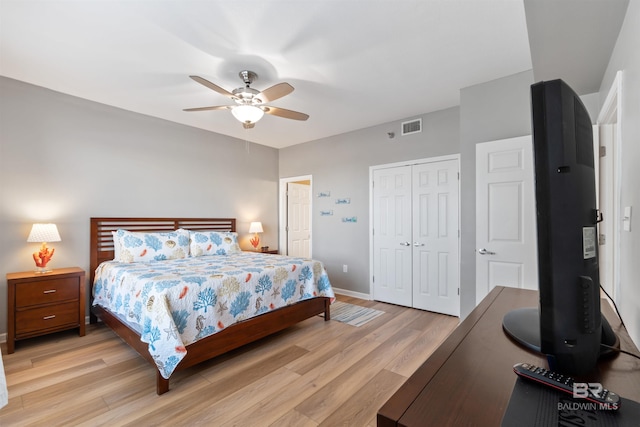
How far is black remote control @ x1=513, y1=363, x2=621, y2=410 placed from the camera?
0.56 m

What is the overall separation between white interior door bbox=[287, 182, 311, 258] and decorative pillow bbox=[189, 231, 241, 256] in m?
1.52

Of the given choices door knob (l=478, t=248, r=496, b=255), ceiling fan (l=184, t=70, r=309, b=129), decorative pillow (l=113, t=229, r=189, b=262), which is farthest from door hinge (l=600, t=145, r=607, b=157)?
decorative pillow (l=113, t=229, r=189, b=262)

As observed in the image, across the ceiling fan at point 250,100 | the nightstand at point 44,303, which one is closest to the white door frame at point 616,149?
the ceiling fan at point 250,100

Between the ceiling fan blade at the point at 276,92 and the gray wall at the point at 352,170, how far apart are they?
224 centimetres

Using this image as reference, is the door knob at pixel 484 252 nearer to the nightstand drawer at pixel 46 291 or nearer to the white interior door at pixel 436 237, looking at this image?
the white interior door at pixel 436 237

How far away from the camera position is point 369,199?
457 cm

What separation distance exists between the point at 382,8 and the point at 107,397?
10.9 ft

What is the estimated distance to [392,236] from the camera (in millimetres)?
4324

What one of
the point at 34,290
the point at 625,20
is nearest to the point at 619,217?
the point at 625,20

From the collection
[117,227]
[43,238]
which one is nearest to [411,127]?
[117,227]

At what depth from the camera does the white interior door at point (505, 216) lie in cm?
268

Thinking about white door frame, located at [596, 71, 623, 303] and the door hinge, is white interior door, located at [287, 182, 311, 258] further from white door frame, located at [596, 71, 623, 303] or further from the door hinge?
white door frame, located at [596, 71, 623, 303]

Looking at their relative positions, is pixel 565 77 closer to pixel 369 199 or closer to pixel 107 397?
pixel 369 199

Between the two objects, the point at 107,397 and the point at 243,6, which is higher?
the point at 243,6
